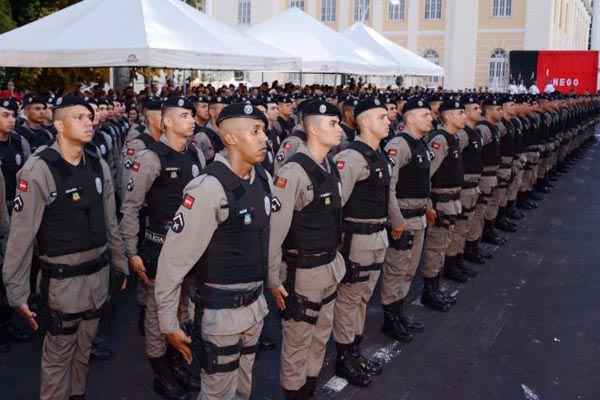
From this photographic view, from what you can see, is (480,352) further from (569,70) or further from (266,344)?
(569,70)

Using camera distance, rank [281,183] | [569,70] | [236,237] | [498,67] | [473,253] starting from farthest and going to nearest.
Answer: [498,67] < [569,70] < [473,253] < [281,183] < [236,237]

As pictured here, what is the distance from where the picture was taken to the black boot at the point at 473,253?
32.6ft

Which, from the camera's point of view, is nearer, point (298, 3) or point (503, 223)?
point (503, 223)

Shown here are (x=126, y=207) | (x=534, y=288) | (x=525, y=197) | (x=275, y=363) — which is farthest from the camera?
(x=525, y=197)

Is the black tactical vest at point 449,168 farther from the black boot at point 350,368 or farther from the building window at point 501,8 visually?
the building window at point 501,8

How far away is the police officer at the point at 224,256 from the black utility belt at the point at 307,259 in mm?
785

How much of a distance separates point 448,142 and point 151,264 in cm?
384

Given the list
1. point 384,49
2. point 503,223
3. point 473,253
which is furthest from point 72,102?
point 384,49

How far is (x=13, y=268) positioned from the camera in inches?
180

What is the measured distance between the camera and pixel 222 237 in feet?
13.3

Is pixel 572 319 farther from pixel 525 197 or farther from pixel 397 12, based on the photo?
pixel 397 12

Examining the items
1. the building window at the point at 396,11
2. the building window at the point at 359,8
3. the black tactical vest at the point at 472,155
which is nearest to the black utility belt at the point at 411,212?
the black tactical vest at the point at 472,155

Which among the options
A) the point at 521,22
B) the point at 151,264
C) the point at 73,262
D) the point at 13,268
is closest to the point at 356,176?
the point at 151,264

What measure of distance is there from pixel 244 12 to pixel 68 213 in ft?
163
